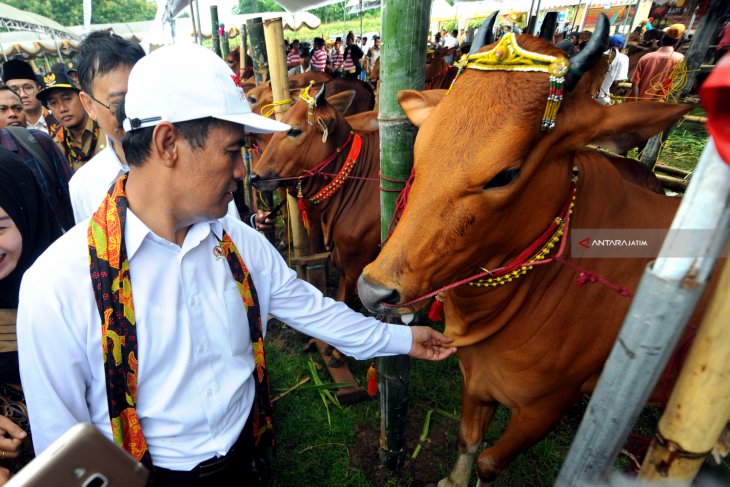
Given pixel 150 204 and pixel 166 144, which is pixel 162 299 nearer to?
pixel 150 204

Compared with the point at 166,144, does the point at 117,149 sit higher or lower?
lower

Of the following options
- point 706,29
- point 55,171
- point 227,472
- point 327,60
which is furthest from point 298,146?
point 327,60

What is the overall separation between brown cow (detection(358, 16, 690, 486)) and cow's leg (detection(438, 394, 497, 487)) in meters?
0.40

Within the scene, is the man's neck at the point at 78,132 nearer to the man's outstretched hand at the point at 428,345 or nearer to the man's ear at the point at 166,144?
the man's ear at the point at 166,144

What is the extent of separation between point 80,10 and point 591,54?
236ft

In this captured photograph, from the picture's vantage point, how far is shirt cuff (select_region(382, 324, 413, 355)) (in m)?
2.08

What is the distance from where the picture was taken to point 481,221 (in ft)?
5.25

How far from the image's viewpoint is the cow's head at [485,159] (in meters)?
1.52

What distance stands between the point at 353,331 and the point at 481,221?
2.93 feet

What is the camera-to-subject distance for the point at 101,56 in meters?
2.73

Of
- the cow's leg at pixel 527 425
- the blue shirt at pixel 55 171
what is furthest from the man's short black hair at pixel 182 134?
the cow's leg at pixel 527 425

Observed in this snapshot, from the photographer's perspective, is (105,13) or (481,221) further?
(105,13)

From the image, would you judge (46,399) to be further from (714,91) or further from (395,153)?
(714,91)

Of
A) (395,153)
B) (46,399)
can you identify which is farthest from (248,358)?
(395,153)
